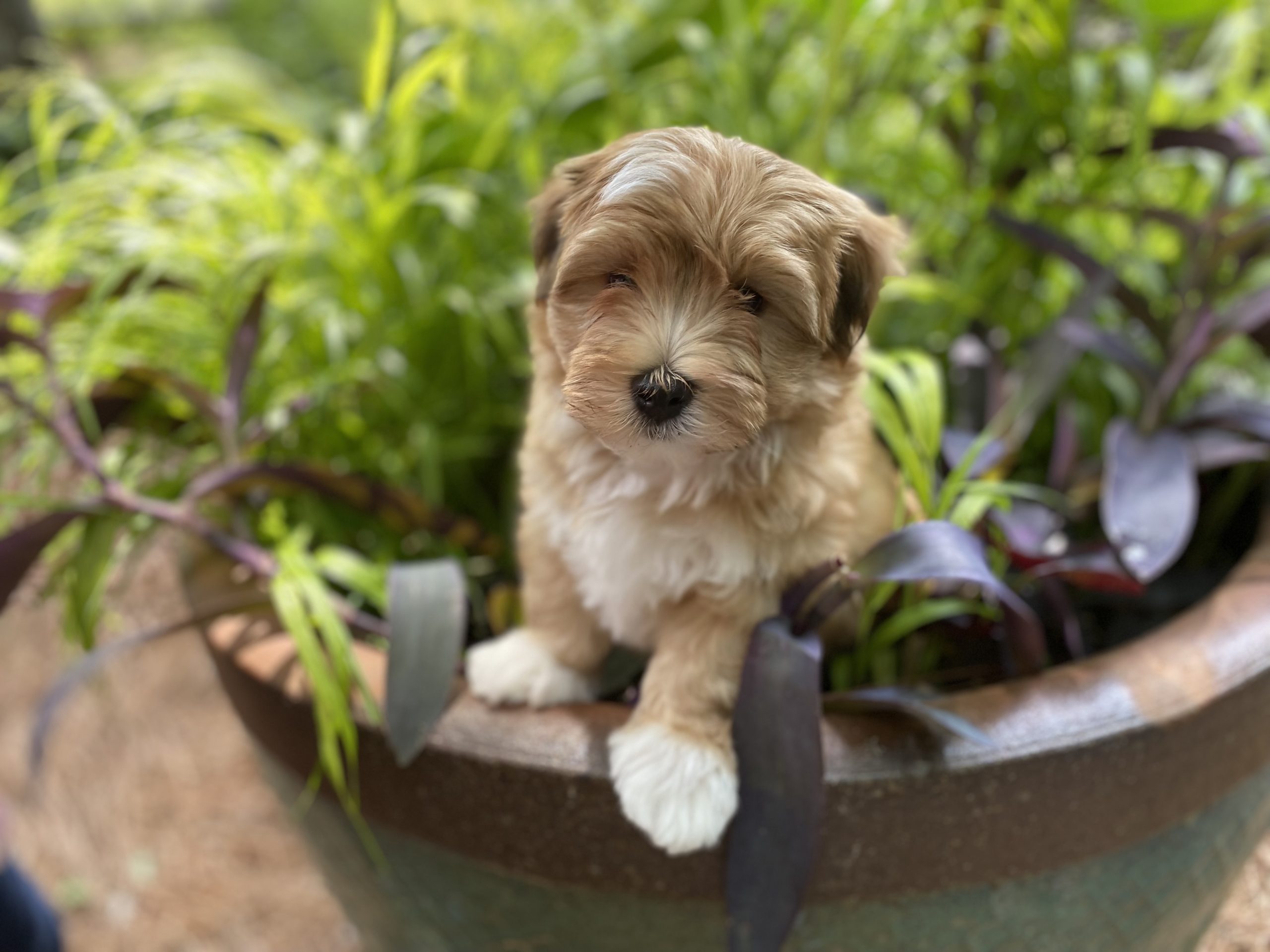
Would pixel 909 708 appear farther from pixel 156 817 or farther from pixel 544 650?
pixel 156 817

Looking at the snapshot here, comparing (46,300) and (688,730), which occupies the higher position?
(46,300)

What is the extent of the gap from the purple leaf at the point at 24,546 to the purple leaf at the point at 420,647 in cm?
32

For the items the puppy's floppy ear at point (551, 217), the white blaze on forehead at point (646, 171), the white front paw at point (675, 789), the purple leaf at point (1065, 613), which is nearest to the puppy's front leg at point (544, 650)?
the white front paw at point (675, 789)

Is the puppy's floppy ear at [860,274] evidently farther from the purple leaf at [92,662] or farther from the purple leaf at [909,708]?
the purple leaf at [92,662]

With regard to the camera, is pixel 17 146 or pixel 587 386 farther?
pixel 17 146

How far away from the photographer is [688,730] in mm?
743

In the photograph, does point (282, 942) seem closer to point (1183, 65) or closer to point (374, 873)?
point (374, 873)

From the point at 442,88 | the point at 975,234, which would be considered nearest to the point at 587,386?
the point at 975,234

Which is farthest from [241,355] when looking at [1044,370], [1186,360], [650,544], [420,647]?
[1186,360]

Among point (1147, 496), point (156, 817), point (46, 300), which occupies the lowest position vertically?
point (156, 817)

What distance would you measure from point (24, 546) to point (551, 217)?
61 cm

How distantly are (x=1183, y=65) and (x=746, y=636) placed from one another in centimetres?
124

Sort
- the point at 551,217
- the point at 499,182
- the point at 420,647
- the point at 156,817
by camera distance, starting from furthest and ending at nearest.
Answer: the point at 156,817 → the point at 499,182 → the point at 420,647 → the point at 551,217

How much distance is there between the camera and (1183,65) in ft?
4.64
